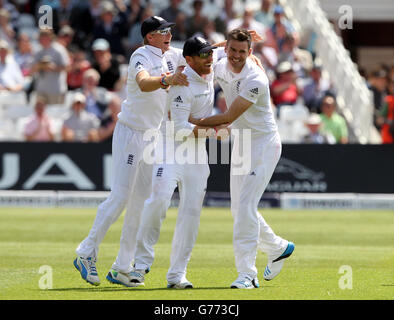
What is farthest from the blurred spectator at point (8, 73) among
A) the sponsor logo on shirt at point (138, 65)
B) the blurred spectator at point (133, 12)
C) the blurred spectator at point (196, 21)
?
the sponsor logo on shirt at point (138, 65)

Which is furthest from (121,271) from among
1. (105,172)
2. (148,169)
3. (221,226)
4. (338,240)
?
(105,172)

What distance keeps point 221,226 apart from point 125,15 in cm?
693

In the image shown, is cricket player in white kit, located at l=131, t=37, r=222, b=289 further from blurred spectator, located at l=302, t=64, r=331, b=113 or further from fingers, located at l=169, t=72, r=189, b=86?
blurred spectator, located at l=302, t=64, r=331, b=113

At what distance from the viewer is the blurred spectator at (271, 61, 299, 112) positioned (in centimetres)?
1792

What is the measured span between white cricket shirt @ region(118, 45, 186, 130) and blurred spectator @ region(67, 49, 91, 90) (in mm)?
9862

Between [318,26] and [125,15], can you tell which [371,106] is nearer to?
[318,26]

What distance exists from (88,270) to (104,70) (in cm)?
1032

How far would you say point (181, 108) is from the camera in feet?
25.4

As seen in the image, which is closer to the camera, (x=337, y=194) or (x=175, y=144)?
(x=175, y=144)

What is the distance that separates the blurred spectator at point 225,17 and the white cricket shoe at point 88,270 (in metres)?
11.8

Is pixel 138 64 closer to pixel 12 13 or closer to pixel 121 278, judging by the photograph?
pixel 121 278

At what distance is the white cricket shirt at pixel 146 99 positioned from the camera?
26.5 feet

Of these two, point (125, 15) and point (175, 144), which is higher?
point (125, 15)

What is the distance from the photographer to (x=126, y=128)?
26.8 feet
